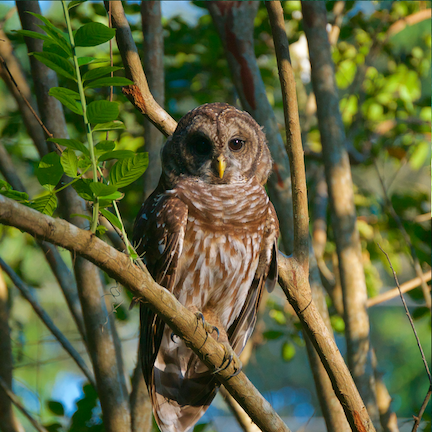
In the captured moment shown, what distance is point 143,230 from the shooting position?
2031mm

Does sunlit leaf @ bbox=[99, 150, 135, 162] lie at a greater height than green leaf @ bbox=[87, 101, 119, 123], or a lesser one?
lesser

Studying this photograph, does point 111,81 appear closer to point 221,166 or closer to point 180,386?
point 221,166

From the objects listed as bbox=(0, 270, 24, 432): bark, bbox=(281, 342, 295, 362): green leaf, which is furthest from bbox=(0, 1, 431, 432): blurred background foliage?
bbox=(0, 270, 24, 432): bark

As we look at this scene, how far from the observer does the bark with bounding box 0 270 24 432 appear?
2334 millimetres

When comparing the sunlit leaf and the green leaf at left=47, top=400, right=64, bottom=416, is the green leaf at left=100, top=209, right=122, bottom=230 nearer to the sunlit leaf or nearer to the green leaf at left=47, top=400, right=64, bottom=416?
the sunlit leaf

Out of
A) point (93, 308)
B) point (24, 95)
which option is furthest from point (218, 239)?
point (24, 95)

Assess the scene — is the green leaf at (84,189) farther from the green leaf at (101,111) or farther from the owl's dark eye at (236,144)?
the owl's dark eye at (236,144)

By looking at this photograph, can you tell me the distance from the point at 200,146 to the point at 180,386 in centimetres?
117

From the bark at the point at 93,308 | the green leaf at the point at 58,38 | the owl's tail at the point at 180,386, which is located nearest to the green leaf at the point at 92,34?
the green leaf at the point at 58,38

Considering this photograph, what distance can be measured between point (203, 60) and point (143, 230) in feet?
6.02

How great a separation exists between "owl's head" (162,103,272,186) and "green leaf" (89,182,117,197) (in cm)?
105

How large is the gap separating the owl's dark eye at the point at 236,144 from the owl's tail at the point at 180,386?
0.92m

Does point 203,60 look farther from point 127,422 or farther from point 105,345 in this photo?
point 127,422

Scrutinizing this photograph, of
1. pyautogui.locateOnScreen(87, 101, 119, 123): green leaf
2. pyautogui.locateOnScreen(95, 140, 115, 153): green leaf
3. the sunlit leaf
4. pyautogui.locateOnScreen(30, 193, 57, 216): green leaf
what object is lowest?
pyautogui.locateOnScreen(30, 193, 57, 216): green leaf
